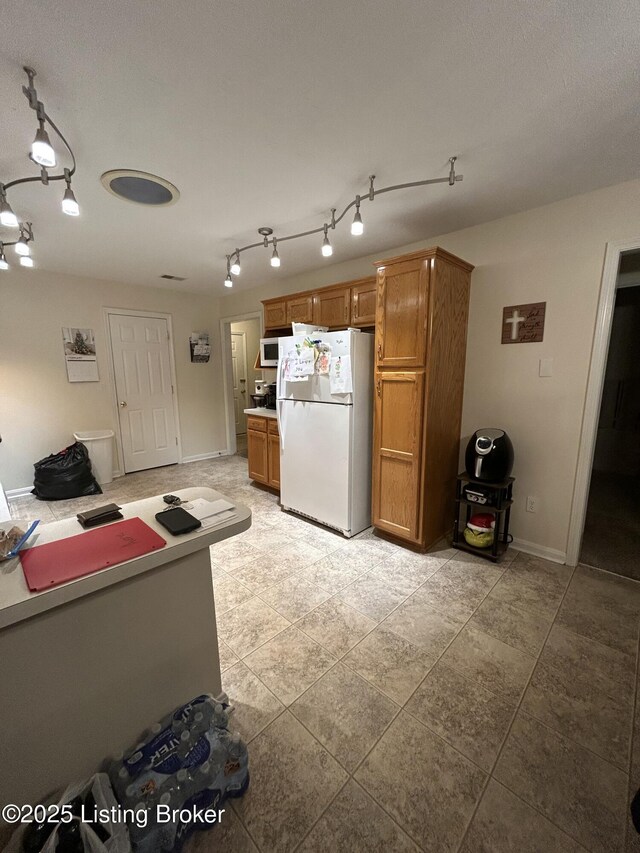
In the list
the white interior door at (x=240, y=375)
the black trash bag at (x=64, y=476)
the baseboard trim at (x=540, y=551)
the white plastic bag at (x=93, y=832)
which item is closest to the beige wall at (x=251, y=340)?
the white interior door at (x=240, y=375)

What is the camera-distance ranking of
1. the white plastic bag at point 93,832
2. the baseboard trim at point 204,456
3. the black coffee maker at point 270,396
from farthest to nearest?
the baseboard trim at point 204,456, the black coffee maker at point 270,396, the white plastic bag at point 93,832

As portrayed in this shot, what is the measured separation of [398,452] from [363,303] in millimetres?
1372

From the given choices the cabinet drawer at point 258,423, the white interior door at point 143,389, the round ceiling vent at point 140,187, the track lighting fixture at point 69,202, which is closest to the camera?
the track lighting fixture at point 69,202

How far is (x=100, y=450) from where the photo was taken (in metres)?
4.06

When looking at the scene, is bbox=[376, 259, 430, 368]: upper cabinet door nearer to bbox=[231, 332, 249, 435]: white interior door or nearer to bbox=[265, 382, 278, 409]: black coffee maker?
bbox=[265, 382, 278, 409]: black coffee maker

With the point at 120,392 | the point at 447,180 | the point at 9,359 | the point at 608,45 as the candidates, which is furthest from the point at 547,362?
the point at 9,359

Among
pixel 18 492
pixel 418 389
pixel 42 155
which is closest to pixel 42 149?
pixel 42 155

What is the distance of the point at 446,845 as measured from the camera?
103 centimetres

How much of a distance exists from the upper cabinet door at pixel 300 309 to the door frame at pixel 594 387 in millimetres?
2297

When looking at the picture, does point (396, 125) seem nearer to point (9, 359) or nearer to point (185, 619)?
point (185, 619)

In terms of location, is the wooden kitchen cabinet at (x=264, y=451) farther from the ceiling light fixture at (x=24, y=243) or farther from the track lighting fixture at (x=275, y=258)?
the ceiling light fixture at (x=24, y=243)

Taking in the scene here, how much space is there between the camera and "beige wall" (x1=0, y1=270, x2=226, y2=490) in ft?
12.0

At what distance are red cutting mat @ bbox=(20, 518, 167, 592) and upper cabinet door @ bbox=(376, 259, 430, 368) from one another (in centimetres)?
193

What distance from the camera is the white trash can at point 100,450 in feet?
13.1
